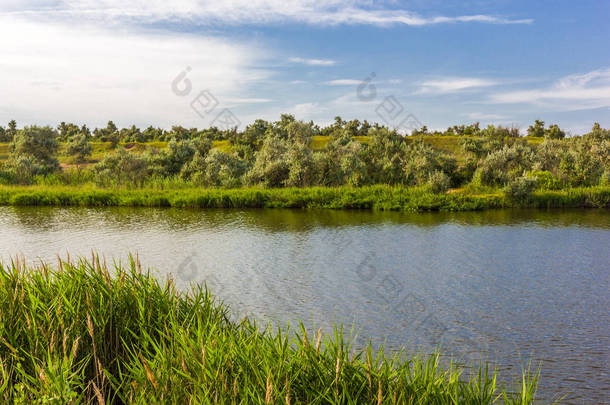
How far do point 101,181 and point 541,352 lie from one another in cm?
3761

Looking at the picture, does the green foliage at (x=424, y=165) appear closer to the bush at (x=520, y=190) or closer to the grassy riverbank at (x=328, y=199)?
the grassy riverbank at (x=328, y=199)

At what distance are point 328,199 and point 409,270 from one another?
56.4 ft

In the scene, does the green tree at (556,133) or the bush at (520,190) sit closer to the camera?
the bush at (520,190)

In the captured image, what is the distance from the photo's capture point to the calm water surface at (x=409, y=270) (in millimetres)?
9781

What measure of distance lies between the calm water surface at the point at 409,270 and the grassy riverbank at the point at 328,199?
2.87 metres

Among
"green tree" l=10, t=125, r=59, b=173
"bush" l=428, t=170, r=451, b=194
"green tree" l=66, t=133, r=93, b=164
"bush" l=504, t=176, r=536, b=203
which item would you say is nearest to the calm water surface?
"bush" l=504, t=176, r=536, b=203

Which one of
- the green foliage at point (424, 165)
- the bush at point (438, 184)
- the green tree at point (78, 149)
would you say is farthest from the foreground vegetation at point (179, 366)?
the green tree at point (78, 149)

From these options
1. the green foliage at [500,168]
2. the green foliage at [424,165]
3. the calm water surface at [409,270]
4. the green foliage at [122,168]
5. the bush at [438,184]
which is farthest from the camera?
the green foliage at [122,168]

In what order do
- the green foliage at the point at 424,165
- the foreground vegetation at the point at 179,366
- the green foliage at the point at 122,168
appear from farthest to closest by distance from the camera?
the green foliage at the point at 122,168 < the green foliage at the point at 424,165 < the foreground vegetation at the point at 179,366

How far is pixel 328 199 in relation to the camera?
3234cm

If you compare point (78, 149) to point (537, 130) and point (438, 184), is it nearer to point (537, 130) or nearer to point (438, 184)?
point (438, 184)

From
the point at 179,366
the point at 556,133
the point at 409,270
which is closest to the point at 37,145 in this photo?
the point at 409,270

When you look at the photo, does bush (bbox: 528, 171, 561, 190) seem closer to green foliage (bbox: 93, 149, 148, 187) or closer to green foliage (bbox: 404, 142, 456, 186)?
green foliage (bbox: 404, 142, 456, 186)

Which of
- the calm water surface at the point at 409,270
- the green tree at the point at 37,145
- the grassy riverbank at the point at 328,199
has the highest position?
the green tree at the point at 37,145
